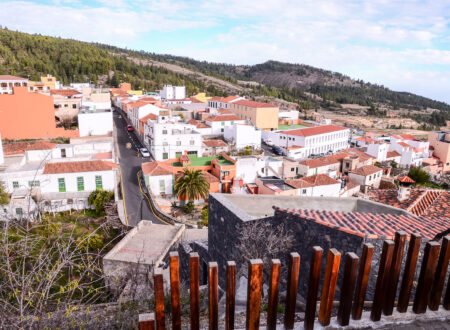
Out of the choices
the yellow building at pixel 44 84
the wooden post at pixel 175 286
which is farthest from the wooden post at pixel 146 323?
the yellow building at pixel 44 84

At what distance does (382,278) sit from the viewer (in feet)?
12.2

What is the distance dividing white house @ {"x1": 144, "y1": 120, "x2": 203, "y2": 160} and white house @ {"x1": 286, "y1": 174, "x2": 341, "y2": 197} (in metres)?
10.8

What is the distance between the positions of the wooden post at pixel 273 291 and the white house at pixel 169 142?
29704 millimetres

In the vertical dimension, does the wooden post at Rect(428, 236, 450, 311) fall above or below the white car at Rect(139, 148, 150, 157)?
above

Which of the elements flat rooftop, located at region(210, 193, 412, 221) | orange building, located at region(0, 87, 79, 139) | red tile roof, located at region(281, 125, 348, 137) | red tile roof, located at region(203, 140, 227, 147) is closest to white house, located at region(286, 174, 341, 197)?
red tile roof, located at region(203, 140, 227, 147)

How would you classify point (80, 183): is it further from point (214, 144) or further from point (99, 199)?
point (214, 144)

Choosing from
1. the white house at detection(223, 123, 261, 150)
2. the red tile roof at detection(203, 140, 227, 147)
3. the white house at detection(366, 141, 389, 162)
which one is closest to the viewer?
the red tile roof at detection(203, 140, 227, 147)

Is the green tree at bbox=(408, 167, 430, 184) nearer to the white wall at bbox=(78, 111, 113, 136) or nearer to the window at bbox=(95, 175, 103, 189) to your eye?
the window at bbox=(95, 175, 103, 189)

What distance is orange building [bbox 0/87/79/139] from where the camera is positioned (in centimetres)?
3434

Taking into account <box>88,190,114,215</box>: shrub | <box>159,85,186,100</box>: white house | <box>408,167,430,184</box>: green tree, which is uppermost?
<box>159,85,186,100</box>: white house

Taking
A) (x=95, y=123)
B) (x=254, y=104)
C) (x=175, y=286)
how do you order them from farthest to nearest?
(x=254, y=104), (x=95, y=123), (x=175, y=286)

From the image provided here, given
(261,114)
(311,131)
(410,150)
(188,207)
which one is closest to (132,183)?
(188,207)

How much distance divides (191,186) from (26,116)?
2129 cm

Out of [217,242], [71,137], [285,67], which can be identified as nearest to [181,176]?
[71,137]
